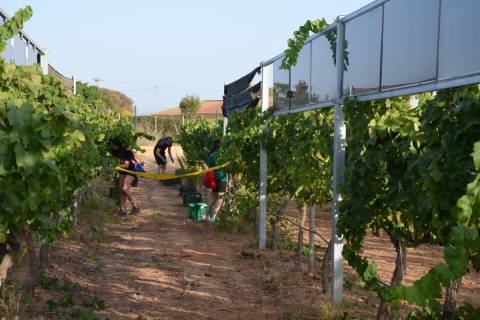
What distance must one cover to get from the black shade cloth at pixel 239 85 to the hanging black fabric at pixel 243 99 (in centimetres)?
10

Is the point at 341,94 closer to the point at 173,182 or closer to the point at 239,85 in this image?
the point at 239,85

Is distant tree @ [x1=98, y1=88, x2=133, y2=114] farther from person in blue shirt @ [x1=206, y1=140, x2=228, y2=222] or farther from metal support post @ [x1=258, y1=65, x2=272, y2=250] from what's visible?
metal support post @ [x1=258, y1=65, x2=272, y2=250]

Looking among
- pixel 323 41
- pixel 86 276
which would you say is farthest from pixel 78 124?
pixel 86 276

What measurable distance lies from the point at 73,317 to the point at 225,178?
609 cm

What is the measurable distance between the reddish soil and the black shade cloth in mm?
2620

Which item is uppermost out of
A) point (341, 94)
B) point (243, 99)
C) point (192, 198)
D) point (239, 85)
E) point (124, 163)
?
point (239, 85)

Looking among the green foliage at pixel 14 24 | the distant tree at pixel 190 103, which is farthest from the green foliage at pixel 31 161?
the distant tree at pixel 190 103

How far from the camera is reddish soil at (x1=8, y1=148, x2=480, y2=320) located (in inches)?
Answer: 246

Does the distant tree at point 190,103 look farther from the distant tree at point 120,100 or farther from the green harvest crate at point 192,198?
the green harvest crate at point 192,198

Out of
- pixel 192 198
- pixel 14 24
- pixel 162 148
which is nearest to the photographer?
pixel 14 24

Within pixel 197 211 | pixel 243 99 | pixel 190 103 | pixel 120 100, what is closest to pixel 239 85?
pixel 243 99

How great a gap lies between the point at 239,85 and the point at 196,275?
158 inches

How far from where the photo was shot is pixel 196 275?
7828 millimetres

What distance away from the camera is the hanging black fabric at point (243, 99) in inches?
376
